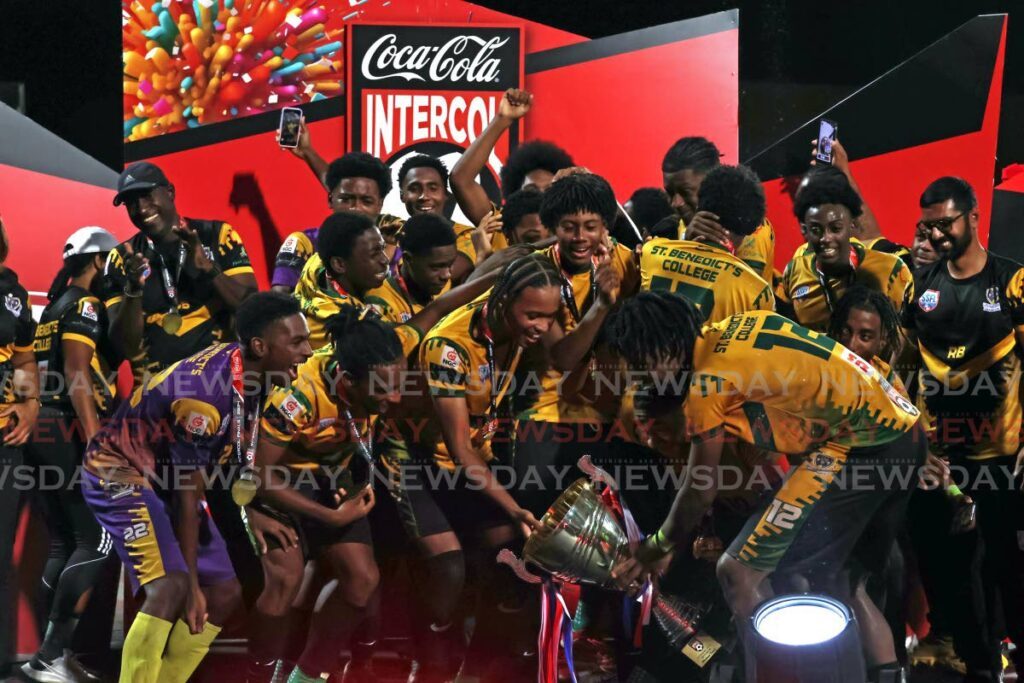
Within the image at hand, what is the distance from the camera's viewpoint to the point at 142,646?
4613 millimetres

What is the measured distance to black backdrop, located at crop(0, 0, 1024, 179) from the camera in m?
6.68

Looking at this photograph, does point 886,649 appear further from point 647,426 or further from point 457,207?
point 457,207

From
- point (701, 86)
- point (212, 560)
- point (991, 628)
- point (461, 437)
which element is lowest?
point (991, 628)

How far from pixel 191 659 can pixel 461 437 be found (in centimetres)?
120

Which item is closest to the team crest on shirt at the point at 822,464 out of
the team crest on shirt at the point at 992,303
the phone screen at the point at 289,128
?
the team crest on shirt at the point at 992,303

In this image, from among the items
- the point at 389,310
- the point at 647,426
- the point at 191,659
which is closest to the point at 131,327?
the point at 389,310

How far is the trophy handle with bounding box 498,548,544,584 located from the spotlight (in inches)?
33.5

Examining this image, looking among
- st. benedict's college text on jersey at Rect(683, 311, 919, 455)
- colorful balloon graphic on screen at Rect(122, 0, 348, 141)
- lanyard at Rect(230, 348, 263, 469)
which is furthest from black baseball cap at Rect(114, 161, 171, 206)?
st. benedict's college text on jersey at Rect(683, 311, 919, 455)

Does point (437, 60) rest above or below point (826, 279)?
above

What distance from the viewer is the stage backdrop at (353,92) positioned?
21.5 ft

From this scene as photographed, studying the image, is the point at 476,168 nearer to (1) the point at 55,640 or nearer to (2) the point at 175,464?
(2) the point at 175,464

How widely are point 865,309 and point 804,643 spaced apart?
1.46m

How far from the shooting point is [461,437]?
4.88 meters

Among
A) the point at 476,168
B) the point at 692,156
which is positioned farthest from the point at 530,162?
the point at 692,156
